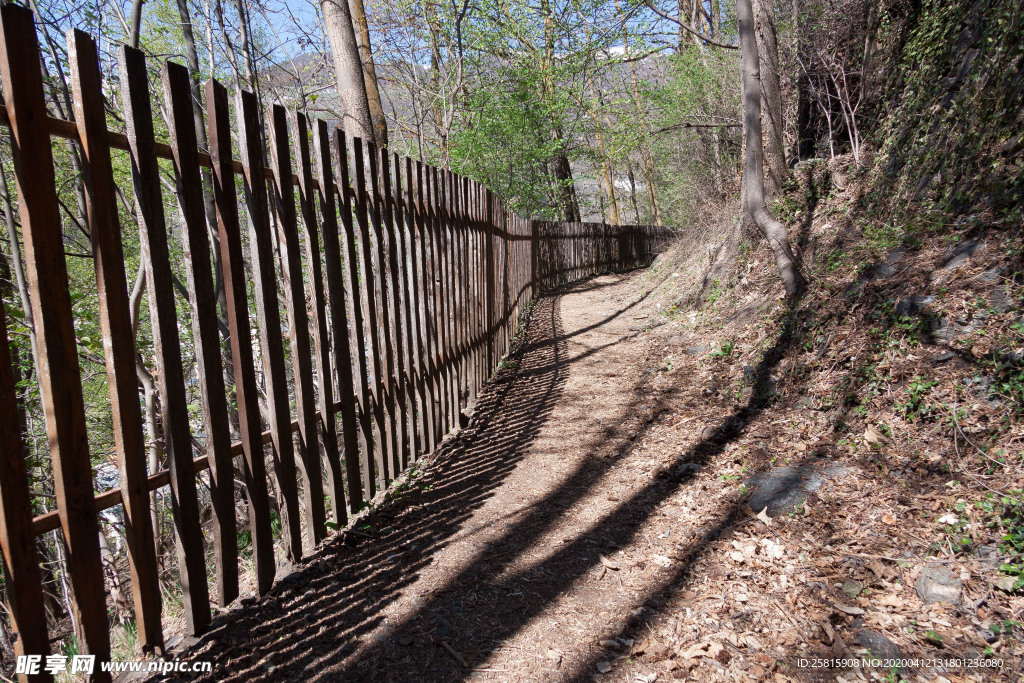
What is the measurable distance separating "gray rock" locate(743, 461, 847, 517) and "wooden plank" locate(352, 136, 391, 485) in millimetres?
2313

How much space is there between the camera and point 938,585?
8.37 ft

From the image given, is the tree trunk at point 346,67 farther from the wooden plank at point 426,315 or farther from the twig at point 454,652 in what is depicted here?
the twig at point 454,652

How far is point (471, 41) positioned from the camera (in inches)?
573

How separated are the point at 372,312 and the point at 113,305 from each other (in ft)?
6.09

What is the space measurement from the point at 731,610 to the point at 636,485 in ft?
4.76

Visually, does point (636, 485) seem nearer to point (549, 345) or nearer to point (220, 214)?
point (220, 214)

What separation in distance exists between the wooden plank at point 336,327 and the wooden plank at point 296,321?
15 cm

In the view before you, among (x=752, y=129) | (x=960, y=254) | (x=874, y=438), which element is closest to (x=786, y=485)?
(x=874, y=438)

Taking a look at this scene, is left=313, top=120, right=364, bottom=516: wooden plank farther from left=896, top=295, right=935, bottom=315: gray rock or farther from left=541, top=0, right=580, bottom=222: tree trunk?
left=541, top=0, right=580, bottom=222: tree trunk

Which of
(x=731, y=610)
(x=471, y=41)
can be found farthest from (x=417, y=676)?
(x=471, y=41)

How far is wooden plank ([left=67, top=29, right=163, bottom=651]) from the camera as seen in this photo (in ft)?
6.29

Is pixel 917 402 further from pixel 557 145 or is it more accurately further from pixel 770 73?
pixel 557 145

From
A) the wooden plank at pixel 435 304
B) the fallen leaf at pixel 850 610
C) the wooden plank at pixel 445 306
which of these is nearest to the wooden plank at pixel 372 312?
the wooden plank at pixel 435 304

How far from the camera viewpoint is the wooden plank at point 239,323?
2.49m
